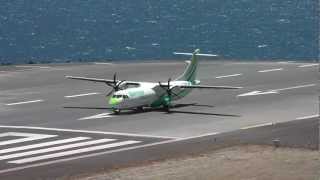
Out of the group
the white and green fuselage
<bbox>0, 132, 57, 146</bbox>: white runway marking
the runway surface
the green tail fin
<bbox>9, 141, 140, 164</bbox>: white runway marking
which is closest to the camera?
<bbox>9, 141, 140, 164</bbox>: white runway marking

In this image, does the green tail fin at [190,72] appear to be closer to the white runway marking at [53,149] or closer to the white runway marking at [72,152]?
the white runway marking at [53,149]

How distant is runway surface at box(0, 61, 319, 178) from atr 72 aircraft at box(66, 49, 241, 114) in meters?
0.84

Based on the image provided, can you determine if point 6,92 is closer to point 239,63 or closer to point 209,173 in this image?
point 239,63

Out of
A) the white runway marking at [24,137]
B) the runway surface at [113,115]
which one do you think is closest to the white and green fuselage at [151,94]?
the runway surface at [113,115]

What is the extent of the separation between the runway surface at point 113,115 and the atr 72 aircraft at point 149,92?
840 millimetres

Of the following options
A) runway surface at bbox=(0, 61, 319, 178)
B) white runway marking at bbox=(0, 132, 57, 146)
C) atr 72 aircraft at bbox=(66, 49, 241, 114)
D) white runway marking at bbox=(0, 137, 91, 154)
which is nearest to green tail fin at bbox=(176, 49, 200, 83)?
atr 72 aircraft at bbox=(66, 49, 241, 114)

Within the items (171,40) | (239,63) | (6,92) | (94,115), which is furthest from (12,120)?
(171,40)

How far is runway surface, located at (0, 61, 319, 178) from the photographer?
44625 millimetres

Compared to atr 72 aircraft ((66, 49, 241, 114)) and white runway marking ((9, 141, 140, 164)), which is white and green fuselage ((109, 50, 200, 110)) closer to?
atr 72 aircraft ((66, 49, 241, 114))

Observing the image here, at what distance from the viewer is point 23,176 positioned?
37781 millimetres

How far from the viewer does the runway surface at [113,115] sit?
1757 inches

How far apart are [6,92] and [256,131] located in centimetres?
2662

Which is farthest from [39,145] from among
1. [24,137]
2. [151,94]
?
[151,94]

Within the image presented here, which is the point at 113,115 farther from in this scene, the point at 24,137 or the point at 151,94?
the point at 24,137
